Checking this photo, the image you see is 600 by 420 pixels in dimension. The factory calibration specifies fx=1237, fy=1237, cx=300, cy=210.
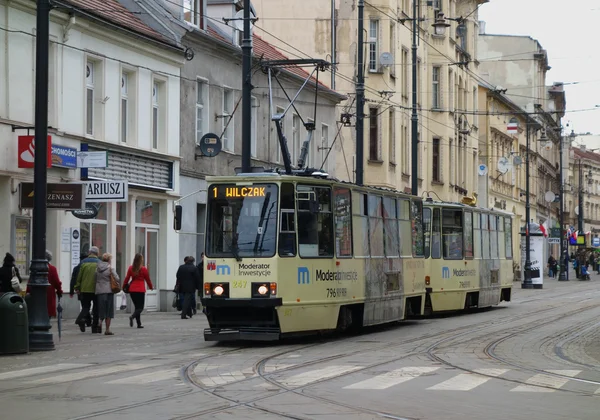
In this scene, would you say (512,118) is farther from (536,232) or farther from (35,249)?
(35,249)

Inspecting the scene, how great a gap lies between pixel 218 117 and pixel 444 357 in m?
20.0

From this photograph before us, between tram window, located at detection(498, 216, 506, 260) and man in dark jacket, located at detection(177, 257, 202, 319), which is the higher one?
tram window, located at detection(498, 216, 506, 260)

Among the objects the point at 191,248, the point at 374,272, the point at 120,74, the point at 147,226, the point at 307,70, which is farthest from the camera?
the point at 307,70

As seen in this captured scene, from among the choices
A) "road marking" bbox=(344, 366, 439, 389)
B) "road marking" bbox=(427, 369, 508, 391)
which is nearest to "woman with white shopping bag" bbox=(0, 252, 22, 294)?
"road marking" bbox=(344, 366, 439, 389)

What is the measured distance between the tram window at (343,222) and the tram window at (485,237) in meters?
12.3

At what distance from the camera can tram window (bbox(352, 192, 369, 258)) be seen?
2378 cm

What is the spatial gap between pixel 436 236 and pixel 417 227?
3049 millimetres

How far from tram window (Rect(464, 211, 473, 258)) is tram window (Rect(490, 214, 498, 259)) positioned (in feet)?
8.10

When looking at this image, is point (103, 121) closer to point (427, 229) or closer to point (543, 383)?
point (427, 229)

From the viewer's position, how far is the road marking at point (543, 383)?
14.6 meters

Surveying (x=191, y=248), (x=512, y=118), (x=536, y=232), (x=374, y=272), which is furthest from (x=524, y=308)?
(x=512, y=118)

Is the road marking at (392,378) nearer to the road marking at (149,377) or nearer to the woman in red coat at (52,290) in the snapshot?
the road marking at (149,377)

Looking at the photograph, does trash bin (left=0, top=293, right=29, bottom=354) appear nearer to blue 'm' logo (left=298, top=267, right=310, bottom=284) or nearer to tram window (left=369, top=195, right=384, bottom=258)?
blue 'm' logo (left=298, top=267, right=310, bottom=284)

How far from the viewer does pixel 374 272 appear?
2495 cm
